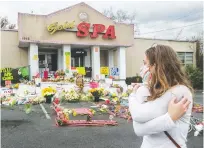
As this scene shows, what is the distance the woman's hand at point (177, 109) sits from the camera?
1.87 m

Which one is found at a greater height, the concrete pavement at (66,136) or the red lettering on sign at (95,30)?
the red lettering on sign at (95,30)

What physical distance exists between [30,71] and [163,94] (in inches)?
870

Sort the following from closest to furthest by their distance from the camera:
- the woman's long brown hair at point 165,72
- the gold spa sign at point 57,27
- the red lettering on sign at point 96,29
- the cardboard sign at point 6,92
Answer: the woman's long brown hair at point 165,72 → the cardboard sign at point 6,92 → the gold spa sign at point 57,27 → the red lettering on sign at point 96,29

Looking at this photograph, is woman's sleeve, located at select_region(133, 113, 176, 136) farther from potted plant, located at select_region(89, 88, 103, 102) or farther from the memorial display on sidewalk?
potted plant, located at select_region(89, 88, 103, 102)

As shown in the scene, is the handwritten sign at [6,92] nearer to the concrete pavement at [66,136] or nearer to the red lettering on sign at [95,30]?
the concrete pavement at [66,136]

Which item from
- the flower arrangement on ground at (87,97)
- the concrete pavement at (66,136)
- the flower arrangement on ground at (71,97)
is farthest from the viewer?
the flower arrangement on ground at (87,97)

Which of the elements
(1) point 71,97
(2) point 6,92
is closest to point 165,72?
(1) point 71,97

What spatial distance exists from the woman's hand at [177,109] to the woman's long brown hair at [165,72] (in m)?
0.12

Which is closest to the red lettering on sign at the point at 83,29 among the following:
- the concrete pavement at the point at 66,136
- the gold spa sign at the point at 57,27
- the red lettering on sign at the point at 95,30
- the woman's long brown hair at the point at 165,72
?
the red lettering on sign at the point at 95,30

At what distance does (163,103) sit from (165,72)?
214 millimetres

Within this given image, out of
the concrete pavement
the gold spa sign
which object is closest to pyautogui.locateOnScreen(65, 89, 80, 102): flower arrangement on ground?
the concrete pavement

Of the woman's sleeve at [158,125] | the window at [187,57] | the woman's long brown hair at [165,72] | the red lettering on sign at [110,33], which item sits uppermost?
the red lettering on sign at [110,33]

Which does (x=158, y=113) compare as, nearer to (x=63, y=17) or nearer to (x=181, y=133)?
(x=181, y=133)

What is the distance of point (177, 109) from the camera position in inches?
73.7
